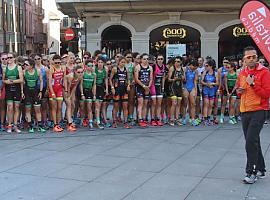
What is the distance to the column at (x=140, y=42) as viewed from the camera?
60.5 ft

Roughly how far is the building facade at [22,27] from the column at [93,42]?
15.1m

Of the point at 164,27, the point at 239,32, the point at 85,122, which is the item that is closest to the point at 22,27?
the point at 164,27

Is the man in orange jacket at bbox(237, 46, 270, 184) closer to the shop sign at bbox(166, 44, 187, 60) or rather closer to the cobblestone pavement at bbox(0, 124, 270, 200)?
the cobblestone pavement at bbox(0, 124, 270, 200)

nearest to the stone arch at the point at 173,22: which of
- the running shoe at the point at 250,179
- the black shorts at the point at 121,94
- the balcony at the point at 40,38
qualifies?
the black shorts at the point at 121,94

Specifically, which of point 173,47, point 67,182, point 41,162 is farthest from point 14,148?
point 173,47

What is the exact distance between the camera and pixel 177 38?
18562mm

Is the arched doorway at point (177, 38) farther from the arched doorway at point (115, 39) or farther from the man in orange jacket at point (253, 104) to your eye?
the man in orange jacket at point (253, 104)

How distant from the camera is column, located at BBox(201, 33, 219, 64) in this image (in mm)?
18219

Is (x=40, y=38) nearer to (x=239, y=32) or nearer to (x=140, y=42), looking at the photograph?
(x=140, y=42)

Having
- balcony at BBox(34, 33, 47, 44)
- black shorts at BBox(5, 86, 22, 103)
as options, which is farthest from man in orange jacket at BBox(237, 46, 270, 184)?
balcony at BBox(34, 33, 47, 44)

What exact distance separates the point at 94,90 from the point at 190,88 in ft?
8.06

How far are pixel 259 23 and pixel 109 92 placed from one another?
5389mm

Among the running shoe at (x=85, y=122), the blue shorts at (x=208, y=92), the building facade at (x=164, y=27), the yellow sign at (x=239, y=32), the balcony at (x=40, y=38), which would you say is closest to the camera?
the running shoe at (x=85, y=122)

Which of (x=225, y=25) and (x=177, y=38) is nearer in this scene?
(x=225, y=25)
